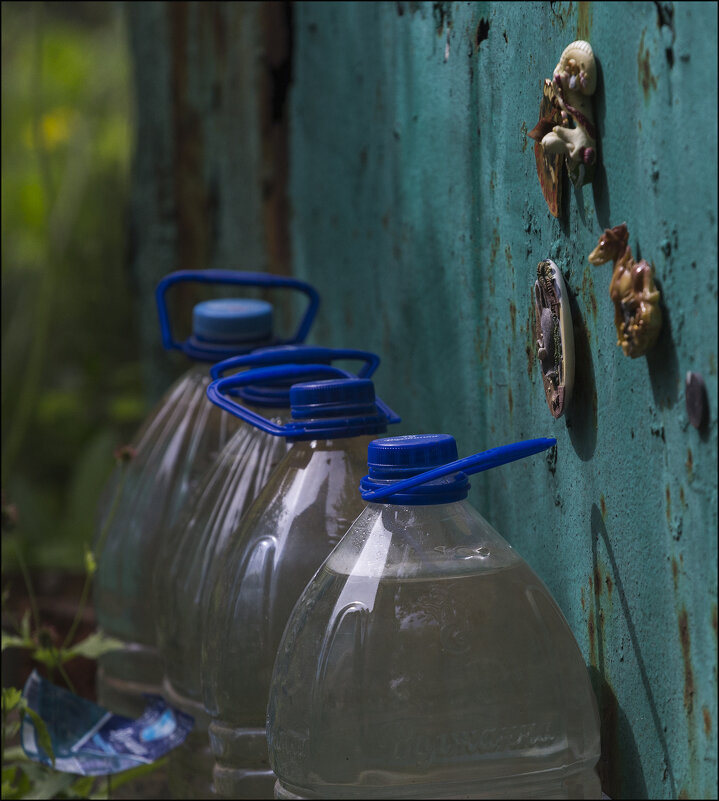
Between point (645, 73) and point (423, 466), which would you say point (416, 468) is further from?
point (645, 73)

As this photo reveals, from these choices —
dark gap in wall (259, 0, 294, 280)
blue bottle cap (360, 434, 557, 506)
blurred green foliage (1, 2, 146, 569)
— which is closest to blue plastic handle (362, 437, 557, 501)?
blue bottle cap (360, 434, 557, 506)

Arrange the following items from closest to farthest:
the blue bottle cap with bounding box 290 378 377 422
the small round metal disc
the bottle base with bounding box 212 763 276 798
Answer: the small round metal disc, the blue bottle cap with bounding box 290 378 377 422, the bottle base with bounding box 212 763 276 798

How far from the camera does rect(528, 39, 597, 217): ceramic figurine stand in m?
0.76

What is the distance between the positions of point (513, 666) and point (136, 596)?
36.6 inches

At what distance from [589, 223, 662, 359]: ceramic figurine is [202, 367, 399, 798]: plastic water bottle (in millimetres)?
317

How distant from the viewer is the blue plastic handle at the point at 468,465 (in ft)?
2.51

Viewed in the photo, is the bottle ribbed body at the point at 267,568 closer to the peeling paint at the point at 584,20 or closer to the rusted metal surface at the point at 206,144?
the peeling paint at the point at 584,20

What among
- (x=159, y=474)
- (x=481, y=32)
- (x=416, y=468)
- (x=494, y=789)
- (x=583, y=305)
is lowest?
(x=494, y=789)

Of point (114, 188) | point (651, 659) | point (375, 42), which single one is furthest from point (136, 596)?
point (114, 188)

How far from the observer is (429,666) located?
29.5 inches

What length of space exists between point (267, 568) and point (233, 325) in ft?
1.68

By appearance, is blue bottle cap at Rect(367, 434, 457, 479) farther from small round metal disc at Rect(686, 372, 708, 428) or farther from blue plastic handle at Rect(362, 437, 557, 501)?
small round metal disc at Rect(686, 372, 708, 428)

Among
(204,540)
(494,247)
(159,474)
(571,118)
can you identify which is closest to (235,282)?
(159,474)

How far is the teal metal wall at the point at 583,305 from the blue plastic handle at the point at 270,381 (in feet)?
0.48
